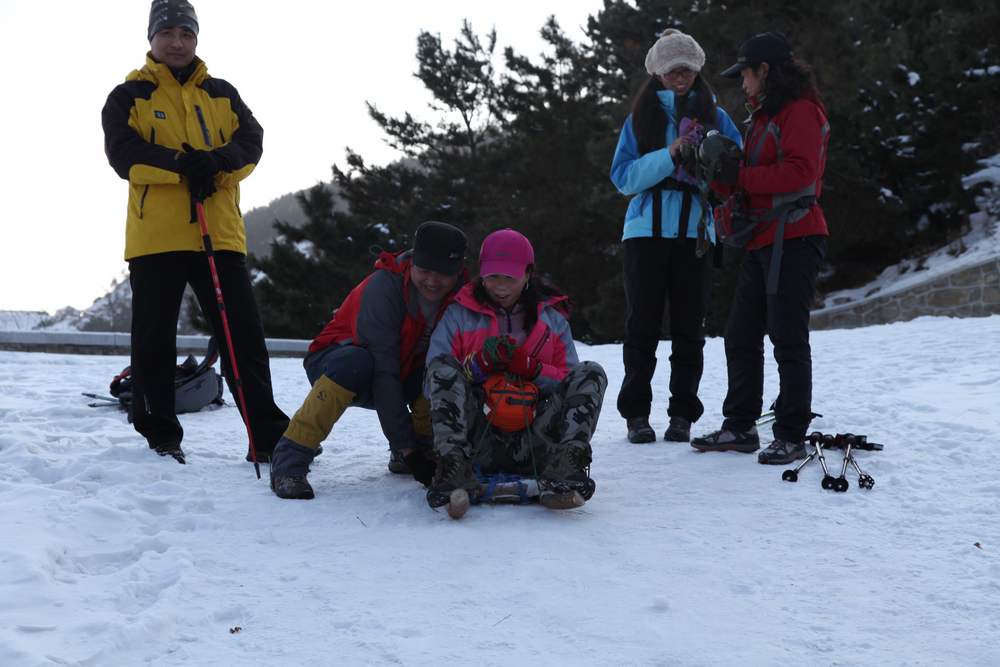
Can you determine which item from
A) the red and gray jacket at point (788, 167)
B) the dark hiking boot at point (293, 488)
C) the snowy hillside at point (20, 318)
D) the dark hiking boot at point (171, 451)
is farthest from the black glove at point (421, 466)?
the snowy hillside at point (20, 318)

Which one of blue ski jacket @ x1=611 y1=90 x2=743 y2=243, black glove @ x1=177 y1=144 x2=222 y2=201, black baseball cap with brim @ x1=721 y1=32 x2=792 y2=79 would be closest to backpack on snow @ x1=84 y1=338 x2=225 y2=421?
black glove @ x1=177 y1=144 x2=222 y2=201

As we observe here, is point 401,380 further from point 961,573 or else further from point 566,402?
point 961,573

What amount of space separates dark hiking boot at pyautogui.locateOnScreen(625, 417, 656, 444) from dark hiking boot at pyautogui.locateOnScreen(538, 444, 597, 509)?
1266 millimetres

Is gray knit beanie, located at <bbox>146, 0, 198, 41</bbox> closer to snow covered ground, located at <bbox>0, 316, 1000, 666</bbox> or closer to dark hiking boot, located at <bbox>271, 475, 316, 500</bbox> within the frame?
snow covered ground, located at <bbox>0, 316, 1000, 666</bbox>

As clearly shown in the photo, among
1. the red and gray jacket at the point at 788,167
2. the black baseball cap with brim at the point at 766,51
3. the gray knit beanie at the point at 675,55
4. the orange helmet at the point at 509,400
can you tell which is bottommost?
the orange helmet at the point at 509,400

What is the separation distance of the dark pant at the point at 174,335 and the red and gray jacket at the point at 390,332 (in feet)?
1.69

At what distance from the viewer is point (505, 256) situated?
3258 mm

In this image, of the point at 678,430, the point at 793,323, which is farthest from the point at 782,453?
the point at 678,430

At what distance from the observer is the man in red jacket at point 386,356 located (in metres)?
3.30

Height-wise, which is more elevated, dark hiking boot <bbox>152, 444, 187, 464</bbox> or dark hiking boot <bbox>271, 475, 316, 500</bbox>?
dark hiking boot <bbox>152, 444, 187, 464</bbox>

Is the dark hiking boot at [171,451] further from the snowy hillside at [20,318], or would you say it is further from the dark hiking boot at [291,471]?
the snowy hillside at [20,318]

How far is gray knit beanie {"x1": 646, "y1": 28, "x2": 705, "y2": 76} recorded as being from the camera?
4027 millimetres

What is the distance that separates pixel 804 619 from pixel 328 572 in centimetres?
129

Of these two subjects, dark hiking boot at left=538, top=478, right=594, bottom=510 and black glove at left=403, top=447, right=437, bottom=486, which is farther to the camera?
black glove at left=403, top=447, right=437, bottom=486
